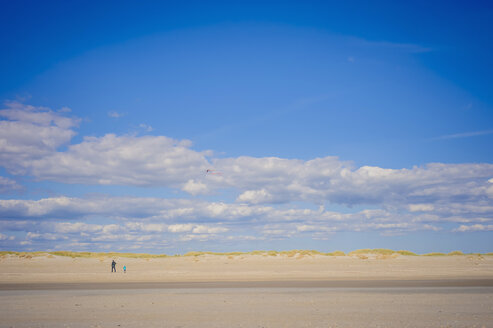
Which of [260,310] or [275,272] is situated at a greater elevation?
[260,310]

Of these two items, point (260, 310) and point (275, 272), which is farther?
point (275, 272)

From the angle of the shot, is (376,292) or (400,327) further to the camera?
(376,292)

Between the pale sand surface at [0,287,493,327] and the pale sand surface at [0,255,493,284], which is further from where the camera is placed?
the pale sand surface at [0,255,493,284]

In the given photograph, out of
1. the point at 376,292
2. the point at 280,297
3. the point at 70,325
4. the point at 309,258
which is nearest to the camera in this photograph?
the point at 70,325

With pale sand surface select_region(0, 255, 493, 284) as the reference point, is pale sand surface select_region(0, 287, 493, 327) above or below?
above

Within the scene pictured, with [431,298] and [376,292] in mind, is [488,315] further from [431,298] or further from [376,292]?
[376,292]

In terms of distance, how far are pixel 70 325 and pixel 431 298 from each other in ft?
65.3

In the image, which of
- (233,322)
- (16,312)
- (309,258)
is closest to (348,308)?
(233,322)

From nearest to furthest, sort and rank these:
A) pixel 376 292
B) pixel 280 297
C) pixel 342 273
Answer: pixel 280 297
pixel 376 292
pixel 342 273

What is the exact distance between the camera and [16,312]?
63.8 ft

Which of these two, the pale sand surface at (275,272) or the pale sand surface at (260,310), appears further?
the pale sand surface at (275,272)

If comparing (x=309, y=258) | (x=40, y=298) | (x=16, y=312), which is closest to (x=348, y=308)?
(x=16, y=312)

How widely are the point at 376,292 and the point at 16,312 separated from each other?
22088 mm

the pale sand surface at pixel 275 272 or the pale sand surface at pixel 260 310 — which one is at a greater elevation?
the pale sand surface at pixel 260 310
